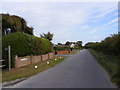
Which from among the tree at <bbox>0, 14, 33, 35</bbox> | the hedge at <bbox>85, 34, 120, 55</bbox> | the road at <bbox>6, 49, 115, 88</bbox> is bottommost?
the road at <bbox>6, 49, 115, 88</bbox>

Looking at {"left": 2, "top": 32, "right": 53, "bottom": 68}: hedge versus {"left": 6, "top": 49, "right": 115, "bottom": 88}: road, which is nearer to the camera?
{"left": 6, "top": 49, "right": 115, "bottom": 88}: road

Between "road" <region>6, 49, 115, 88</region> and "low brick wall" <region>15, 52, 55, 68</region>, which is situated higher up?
"low brick wall" <region>15, 52, 55, 68</region>

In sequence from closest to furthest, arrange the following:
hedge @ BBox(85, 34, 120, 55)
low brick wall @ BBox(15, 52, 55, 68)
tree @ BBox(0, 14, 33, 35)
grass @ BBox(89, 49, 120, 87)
Result: grass @ BBox(89, 49, 120, 87) → hedge @ BBox(85, 34, 120, 55) → low brick wall @ BBox(15, 52, 55, 68) → tree @ BBox(0, 14, 33, 35)

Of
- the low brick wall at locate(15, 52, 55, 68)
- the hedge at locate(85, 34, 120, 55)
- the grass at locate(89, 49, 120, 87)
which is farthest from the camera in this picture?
the low brick wall at locate(15, 52, 55, 68)

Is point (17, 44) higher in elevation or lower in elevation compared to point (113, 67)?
higher

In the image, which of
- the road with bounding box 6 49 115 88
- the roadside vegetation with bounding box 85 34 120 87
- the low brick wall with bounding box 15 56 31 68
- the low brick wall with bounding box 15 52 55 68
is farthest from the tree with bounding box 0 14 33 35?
the roadside vegetation with bounding box 85 34 120 87

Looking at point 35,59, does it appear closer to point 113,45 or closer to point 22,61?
point 22,61

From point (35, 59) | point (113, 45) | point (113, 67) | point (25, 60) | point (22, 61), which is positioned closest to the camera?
point (113, 45)

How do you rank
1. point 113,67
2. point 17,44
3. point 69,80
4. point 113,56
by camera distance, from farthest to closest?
point 17,44 → point 113,56 → point 113,67 → point 69,80

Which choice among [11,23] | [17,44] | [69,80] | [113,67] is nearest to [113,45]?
[113,67]

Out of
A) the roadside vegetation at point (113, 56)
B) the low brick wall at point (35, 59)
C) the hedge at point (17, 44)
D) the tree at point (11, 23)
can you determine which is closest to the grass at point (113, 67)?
the roadside vegetation at point (113, 56)

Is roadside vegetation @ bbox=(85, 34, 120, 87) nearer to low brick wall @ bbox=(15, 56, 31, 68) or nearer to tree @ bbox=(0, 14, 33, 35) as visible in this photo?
low brick wall @ bbox=(15, 56, 31, 68)

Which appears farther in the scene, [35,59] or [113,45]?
[35,59]

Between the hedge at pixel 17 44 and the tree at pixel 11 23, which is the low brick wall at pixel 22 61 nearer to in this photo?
the hedge at pixel 17 44
